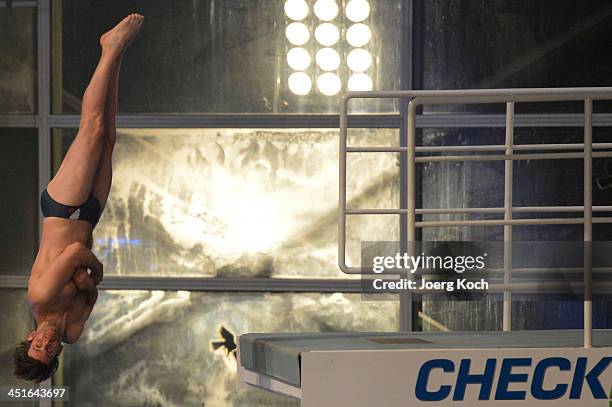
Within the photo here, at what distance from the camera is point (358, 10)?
436 cm

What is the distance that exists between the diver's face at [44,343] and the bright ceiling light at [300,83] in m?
1.44

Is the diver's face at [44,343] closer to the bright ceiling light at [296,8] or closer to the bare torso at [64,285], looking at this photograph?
the bare torso at [64,285]

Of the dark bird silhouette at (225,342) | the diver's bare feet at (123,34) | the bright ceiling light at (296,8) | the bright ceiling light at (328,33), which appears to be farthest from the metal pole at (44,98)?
the bright ceiling light at (328,33)

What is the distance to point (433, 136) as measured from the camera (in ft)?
14.2

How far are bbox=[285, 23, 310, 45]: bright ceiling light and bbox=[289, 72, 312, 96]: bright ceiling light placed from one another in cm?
14

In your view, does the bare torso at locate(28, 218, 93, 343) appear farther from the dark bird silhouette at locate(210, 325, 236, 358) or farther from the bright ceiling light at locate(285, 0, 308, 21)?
the bright ceiling light at locate(285, 0, 308, 21)

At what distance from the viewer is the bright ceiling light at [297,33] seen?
4.38 m

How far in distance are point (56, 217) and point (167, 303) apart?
0.60m

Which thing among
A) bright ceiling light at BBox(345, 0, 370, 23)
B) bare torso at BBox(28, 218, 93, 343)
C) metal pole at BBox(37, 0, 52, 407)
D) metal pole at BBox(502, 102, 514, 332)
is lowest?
bare torso at BBox(28, 218, 93, 343)

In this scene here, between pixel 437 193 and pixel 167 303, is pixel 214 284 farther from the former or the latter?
pixel 437 193

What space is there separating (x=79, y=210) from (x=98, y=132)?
1.12 feet

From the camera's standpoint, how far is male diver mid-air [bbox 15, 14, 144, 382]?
4.32 m

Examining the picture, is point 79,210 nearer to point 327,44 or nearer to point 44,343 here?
point 44,343

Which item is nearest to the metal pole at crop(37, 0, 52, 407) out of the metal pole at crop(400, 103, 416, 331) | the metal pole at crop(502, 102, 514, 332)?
the metal pole at crop(502, 102, 514, 332)
